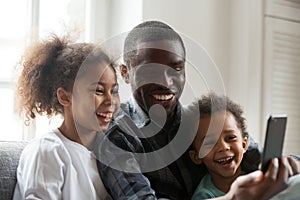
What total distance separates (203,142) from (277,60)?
0.98m

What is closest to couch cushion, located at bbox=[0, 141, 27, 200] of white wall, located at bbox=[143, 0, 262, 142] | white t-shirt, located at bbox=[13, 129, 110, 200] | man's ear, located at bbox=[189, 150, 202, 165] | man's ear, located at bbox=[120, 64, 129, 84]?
white t-shirt, located at bbox=[13, 129, 110, 200]

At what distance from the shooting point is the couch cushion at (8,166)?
3.79ft

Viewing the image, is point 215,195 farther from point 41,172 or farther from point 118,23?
point 118,23

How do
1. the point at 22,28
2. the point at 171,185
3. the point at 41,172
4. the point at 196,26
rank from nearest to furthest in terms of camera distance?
the point at 41,172 → the point at 171,185 → the point at 22,28 → the point at 196,26

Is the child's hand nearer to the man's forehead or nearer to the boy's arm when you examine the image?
the boy's arm

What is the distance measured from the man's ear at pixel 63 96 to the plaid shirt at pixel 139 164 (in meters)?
0.12

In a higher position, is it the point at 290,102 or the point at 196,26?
the point at 196,26

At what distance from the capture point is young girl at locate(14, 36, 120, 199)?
1098mm

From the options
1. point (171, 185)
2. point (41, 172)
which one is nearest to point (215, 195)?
point (171, 185)

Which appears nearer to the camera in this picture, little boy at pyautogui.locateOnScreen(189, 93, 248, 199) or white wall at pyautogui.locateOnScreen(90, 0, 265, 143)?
little boy at pyautogui.locateOnScreen(189, 93, 248, 199)

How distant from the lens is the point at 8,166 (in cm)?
119

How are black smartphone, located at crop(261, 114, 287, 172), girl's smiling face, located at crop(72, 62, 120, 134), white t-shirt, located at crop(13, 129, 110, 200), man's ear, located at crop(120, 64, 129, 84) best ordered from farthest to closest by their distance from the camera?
man's ear, located at crop(120, 64, 129, 84)
girl's smiling face, located at crop(72, 62, 120, 134)
white t-shirt, located at crop(13, 129, 110, 200)
black smartphone, located at crop(261, 114, 287, 172)

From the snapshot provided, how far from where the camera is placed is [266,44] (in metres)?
2.12

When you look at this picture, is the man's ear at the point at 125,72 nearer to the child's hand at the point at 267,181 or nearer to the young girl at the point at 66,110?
the young girl at the point at 66,110
